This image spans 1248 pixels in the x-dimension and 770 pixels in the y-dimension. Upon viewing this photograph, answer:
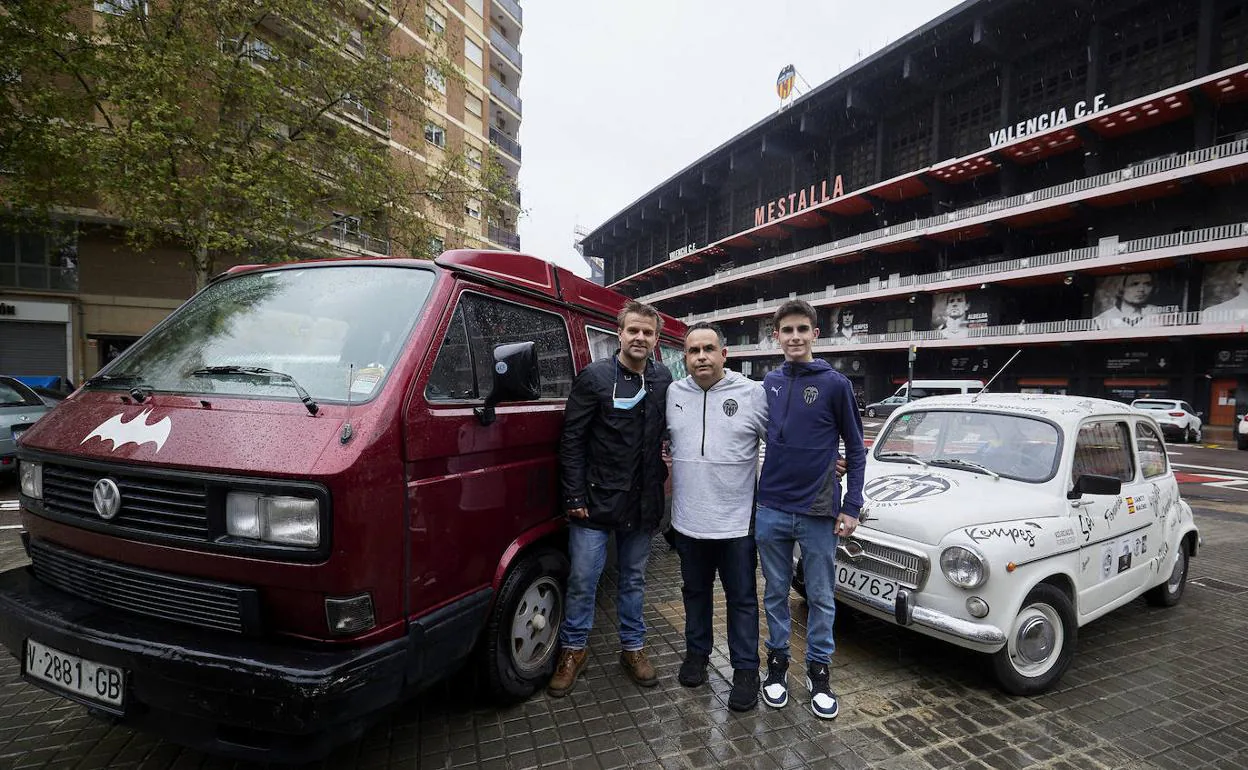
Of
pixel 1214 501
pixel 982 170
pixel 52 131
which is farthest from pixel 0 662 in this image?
pixel 982 170

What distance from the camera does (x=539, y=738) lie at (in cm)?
263

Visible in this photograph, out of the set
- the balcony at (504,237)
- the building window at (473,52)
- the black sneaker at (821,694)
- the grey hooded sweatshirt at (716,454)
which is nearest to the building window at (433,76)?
the grey hooded sweatshirt at (716,454)

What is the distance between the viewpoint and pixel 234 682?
5.89 feet

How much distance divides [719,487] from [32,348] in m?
26.2

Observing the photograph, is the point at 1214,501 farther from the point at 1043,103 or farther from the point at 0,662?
the point at 1043,103

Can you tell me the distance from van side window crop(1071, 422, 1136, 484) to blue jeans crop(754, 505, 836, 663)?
1882mm

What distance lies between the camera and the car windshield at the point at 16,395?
774 cm

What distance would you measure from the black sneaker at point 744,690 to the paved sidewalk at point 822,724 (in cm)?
6

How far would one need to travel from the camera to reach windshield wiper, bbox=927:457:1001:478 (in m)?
3.68

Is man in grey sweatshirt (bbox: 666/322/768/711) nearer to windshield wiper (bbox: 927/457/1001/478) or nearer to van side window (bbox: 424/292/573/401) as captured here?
van side window (bbox: 424/292/573/401)

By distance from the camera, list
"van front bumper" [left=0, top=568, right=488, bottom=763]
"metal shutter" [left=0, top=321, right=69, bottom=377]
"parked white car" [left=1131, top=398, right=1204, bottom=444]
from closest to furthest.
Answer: "van front bumper" [left=0, top=568, right=488, bottom=763], "metal shutter" [left=0, top=321, right=69, bottom=377], "parked white car" [left=1131, top=398, right=1204, bottom=444]

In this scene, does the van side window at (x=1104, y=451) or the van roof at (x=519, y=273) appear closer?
the van roof at (x=519, y=273)

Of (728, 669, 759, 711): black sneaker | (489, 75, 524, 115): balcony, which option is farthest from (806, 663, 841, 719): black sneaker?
(489, 75, 524, 115): balcony

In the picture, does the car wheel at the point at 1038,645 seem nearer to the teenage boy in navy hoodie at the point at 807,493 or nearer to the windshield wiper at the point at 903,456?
the teenage boy in navy hoodie at the point at 807,493
